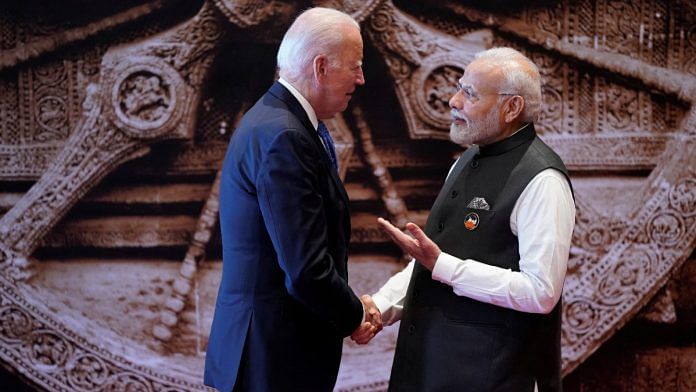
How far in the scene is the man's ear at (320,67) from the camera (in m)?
2.08

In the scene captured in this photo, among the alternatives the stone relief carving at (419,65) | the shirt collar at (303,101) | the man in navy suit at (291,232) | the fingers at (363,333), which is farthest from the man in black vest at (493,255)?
the stone relief carving at (419,65)

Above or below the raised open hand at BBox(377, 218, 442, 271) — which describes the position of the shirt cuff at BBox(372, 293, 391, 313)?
below

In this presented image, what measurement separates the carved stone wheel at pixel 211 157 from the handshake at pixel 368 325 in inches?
51.3

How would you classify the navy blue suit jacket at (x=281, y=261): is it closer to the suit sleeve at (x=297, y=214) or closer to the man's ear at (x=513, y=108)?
the suit sleeve at (x=297, y=214)

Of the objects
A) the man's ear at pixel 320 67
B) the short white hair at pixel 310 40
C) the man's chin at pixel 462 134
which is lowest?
the man's chin at pixel 462 134

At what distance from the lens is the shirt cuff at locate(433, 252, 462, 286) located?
2.09 meters

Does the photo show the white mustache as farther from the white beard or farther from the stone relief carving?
the stone relief carving

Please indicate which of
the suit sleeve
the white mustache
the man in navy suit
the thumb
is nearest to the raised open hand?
the thumb

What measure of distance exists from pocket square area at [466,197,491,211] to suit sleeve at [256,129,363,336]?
0.45 metres

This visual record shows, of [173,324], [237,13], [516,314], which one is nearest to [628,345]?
[516,314]

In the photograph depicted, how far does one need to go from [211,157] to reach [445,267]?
72.1 inches

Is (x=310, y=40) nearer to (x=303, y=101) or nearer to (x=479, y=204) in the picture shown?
(x=303, y=101)

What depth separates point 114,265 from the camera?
3.70 meters

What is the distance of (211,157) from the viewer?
365cm
